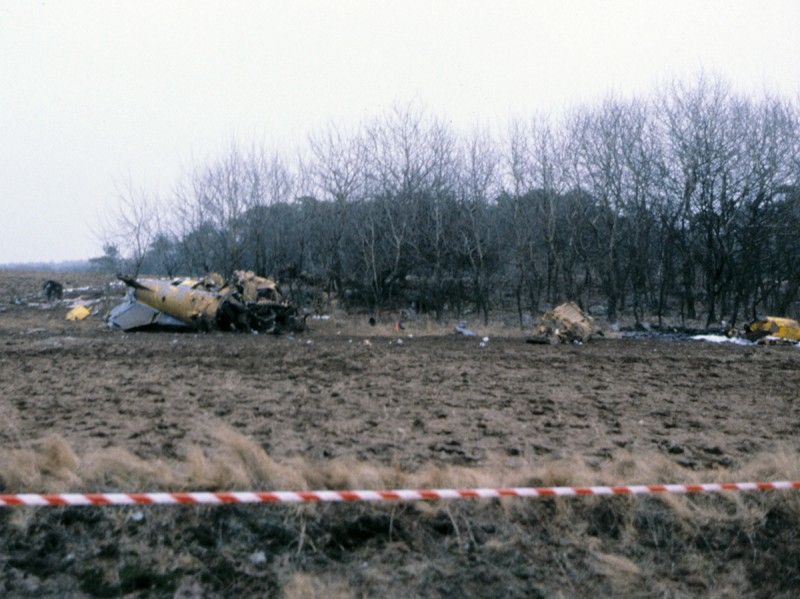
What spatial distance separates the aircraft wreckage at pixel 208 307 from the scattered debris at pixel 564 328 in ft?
19.2

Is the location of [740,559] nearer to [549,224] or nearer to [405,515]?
[405,515]

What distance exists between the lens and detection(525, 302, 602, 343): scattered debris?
13.1 meters

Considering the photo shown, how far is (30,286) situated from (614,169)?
1101 inches

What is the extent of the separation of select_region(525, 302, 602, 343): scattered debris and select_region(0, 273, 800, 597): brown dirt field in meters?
4.54

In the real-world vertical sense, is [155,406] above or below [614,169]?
below

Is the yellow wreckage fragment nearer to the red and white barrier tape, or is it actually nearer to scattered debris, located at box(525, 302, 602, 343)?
scattered debris, located at box(525, 302, 602, 343)

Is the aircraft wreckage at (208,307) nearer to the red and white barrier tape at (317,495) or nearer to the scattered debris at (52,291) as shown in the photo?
the scattered debris at (52,291)

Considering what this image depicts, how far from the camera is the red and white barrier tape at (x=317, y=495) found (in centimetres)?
296

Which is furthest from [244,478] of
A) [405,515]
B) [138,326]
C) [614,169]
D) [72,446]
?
[614,169]

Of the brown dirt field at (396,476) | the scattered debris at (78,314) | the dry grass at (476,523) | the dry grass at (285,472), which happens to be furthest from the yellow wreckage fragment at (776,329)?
the scattered debris at (78,314)

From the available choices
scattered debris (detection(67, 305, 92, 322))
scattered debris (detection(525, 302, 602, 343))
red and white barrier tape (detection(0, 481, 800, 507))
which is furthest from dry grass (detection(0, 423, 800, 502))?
scattered debris (detection(67, 305, 92, 322))

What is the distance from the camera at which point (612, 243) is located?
19531 mm

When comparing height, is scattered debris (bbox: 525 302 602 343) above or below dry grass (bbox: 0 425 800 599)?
above

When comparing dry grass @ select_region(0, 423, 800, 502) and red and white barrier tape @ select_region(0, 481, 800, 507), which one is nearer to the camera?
red and white barrier tape @ select_region(0, 481, 800, 507)
